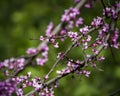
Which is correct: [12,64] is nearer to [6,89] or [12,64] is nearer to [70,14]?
[6,89]

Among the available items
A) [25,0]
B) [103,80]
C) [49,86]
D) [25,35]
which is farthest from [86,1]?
[25,0]

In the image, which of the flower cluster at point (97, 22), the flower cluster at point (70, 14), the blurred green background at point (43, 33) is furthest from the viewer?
the blurred green background at point (43, 33)

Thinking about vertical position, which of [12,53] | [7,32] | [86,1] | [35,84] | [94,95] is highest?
[7,32]

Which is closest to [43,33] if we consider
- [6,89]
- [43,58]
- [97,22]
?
[43,58]

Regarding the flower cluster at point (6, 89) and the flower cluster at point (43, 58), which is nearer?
the flower cluster at point (6, 89)

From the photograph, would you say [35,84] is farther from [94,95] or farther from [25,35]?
[25,35]

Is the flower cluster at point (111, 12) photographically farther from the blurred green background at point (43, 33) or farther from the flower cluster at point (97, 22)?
the blurred green background at point (43, 33)

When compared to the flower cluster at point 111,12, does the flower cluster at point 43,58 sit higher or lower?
higher

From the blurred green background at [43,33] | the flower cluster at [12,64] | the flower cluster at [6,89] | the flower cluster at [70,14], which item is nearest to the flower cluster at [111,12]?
the flower cluster at [12,64]
